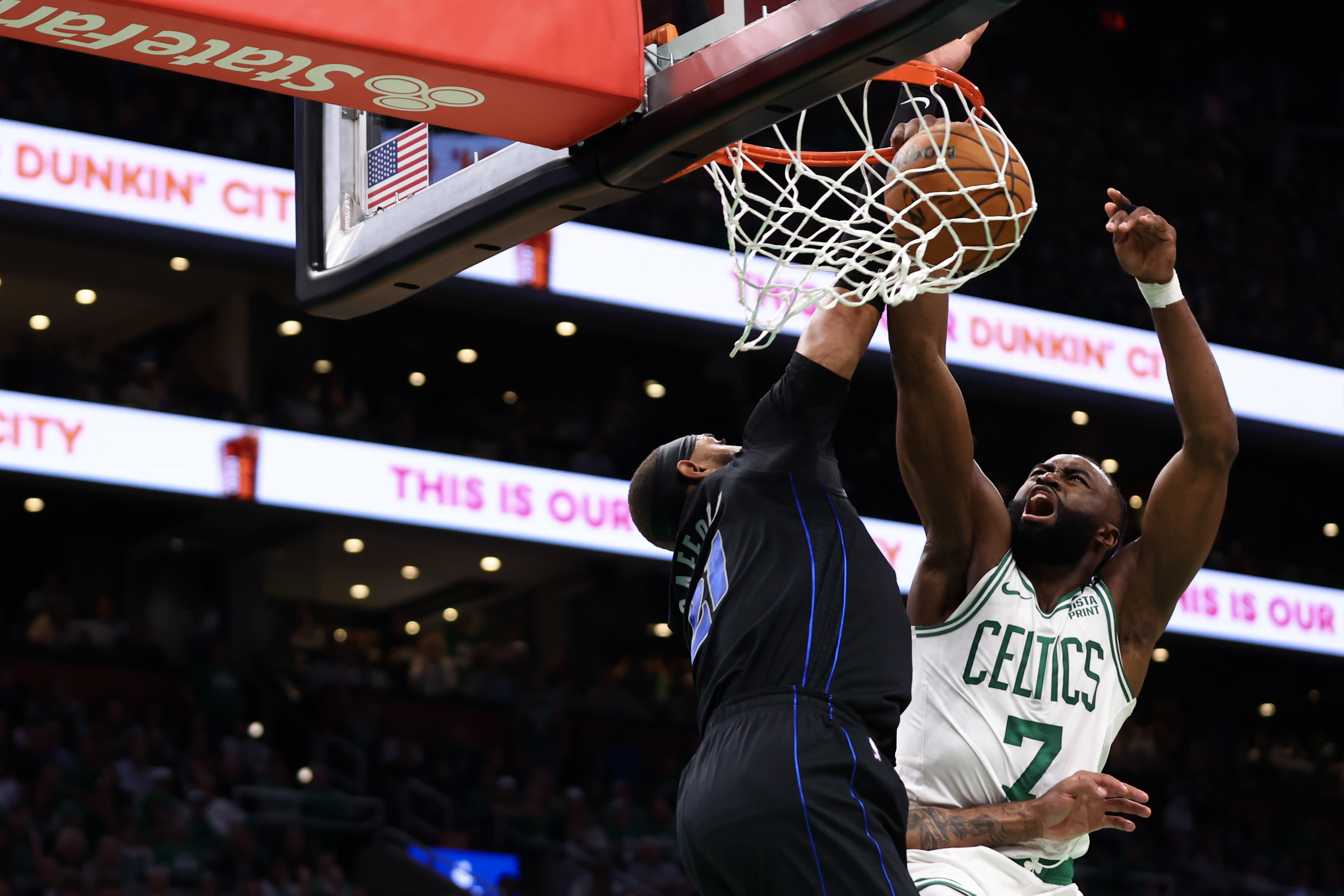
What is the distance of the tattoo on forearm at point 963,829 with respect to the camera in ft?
10.9

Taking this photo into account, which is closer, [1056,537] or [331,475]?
[1056,537]

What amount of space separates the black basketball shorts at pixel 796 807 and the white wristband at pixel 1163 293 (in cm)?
129

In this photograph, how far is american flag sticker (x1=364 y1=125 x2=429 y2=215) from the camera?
3186mm

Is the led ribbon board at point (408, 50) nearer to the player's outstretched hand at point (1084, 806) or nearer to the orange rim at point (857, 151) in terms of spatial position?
the orange rim at point (857, 151)

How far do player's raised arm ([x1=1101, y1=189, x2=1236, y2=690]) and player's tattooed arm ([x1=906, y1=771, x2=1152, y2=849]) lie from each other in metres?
0.47

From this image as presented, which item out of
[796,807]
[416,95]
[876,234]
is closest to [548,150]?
[416,95]

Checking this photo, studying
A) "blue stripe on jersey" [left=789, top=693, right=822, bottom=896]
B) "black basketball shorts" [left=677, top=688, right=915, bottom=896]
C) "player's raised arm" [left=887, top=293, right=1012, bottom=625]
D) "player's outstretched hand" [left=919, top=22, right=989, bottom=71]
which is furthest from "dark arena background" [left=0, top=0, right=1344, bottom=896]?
"player's outstretched hand" [left=919, top=22, right=989, bottom=71]

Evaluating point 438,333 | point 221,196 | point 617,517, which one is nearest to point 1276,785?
point 617,517

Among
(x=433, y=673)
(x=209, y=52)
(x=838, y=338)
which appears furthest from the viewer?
(x=433, y=673)

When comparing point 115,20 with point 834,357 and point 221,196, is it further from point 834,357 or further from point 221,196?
point 221,196

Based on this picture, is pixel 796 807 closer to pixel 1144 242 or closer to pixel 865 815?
pixel 865 815

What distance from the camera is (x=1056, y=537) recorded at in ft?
11.9

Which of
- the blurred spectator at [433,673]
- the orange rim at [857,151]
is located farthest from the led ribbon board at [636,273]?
the orange rim at [857,151]

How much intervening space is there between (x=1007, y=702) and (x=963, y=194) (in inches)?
41.6
